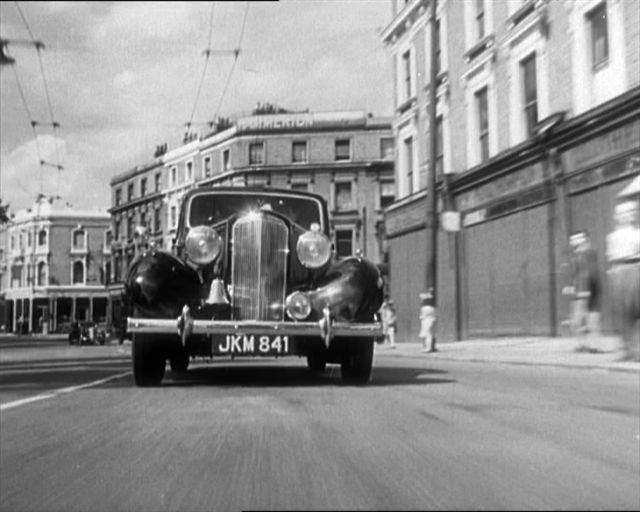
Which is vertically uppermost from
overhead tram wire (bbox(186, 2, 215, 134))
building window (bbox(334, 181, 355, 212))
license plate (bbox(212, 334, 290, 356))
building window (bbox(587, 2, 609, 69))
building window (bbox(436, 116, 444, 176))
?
building window (bbox(334, 181, 355, 212))

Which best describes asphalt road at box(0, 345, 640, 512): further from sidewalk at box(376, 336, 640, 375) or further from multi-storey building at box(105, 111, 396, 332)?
sidewalk at box(376, 336, 640, 375)

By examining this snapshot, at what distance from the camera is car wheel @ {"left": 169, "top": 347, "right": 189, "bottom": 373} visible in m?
7.30

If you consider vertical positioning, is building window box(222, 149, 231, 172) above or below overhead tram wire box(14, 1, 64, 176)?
above

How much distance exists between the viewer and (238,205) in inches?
292

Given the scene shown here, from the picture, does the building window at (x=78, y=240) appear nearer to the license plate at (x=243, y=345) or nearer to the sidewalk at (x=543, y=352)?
the license plate at (x=243, y=345)

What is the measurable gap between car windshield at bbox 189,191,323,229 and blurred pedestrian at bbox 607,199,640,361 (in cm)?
318

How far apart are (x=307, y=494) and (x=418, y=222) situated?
4.01 metres

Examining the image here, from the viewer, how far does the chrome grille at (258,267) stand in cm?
638

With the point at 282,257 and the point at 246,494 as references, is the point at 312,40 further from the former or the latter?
the point at 282,257

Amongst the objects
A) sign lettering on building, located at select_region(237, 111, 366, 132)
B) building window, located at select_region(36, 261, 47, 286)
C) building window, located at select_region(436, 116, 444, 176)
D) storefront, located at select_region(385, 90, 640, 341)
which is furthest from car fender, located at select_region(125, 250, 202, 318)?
sign lettering on building, located at select_region(237, 111, 366, 132)

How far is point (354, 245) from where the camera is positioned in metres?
8.85

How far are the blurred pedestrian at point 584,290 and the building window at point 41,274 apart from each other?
335 inches

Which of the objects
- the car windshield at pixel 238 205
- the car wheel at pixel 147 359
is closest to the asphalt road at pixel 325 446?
the car wheel at pixel 147 359

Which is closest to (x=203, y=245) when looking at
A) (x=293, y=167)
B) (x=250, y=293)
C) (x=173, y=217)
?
(x=173, y=217)
